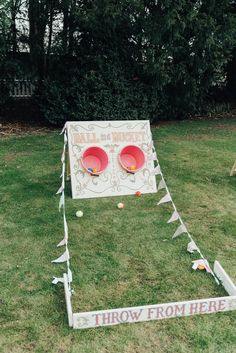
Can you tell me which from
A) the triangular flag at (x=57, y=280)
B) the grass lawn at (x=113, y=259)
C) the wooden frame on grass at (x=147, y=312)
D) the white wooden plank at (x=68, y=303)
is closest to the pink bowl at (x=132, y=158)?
the grass lawn at (x=113, y=259)

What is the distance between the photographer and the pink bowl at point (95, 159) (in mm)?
5727

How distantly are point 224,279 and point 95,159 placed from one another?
9.27 feet

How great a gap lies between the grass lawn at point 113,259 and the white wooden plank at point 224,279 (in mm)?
91

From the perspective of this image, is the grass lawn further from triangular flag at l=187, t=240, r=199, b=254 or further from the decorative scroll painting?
the decorative scroll painting

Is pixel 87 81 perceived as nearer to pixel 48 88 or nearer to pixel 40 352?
pixel 48 88

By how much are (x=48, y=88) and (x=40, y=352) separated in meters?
7.90

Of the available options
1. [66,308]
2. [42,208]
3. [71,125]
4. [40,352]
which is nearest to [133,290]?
[66,308]

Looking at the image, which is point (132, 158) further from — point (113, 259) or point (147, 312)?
point (147, 312)

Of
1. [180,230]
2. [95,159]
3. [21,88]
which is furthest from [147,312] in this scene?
[21,88]

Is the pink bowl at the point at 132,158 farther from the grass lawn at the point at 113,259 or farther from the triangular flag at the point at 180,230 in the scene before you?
the triangular flag at the point at 180,230

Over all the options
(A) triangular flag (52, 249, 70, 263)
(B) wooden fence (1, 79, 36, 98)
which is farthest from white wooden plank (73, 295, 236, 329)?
(B) wooden fence (1, 79, 36, 98)

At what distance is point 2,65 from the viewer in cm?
965

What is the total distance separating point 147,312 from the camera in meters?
3.17

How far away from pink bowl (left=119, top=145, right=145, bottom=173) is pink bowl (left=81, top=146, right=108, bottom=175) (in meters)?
0.25
